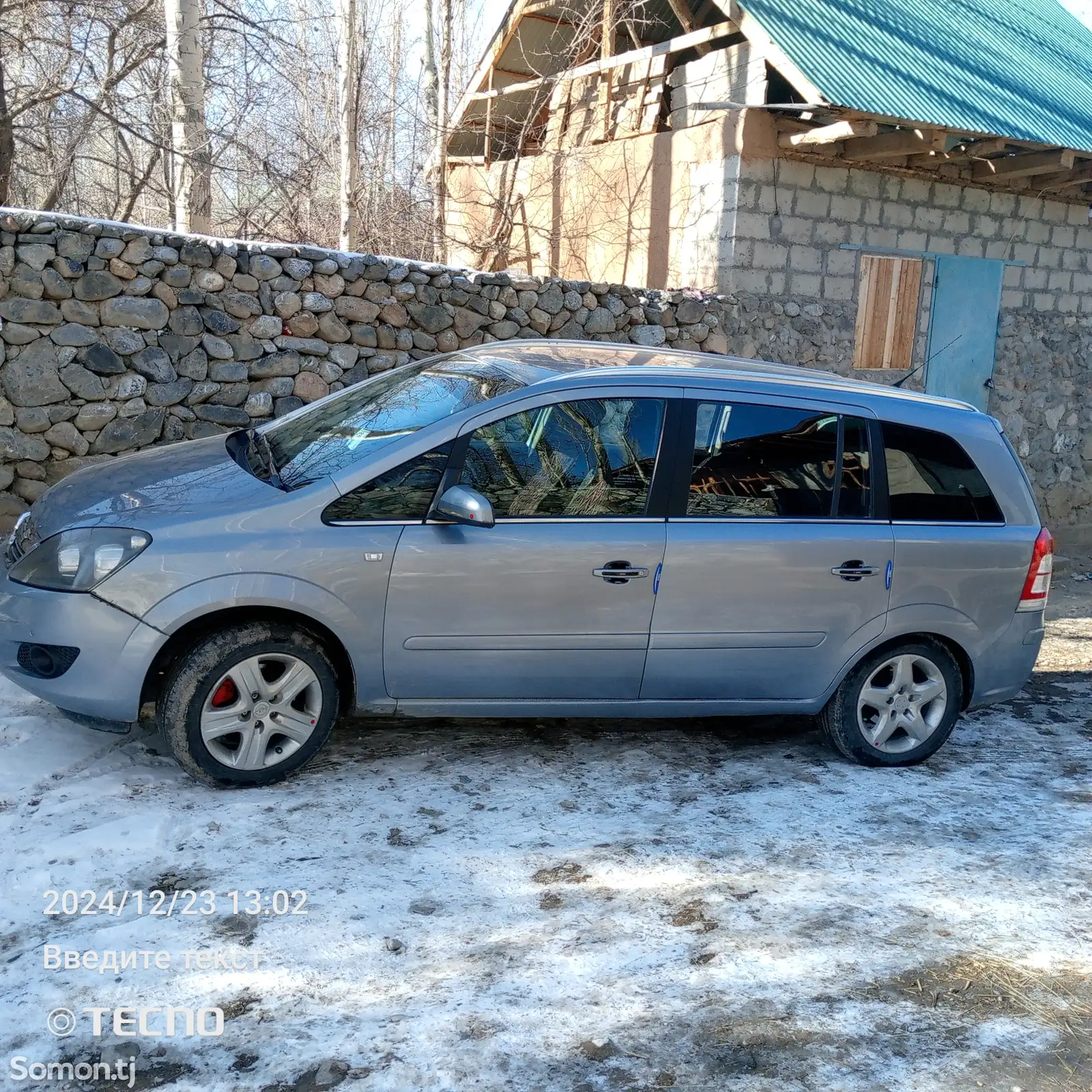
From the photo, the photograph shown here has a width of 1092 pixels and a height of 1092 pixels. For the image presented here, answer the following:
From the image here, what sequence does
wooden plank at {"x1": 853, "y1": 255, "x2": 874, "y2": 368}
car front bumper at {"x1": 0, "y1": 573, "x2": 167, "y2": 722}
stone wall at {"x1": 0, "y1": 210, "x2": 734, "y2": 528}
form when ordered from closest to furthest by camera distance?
1. car front bumper at {"x1": 0, "y1": 573, "x2": 167, "y2": 722}
2. stone wall at {"x1": 0, "y1": 210, "x2": 734, "y2": 528}
3. wooden plank at {"x1": 853, "y1": 255, "x2": 874, "y2": 368}

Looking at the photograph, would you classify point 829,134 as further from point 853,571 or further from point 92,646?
point 92,646

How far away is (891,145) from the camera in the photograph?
998 cm

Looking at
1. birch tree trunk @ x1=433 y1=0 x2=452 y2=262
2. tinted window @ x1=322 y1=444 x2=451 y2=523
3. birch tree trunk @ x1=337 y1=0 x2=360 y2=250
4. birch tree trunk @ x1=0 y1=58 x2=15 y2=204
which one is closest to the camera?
tinted window @ x1=322 y1=444 x2=451 y2=523

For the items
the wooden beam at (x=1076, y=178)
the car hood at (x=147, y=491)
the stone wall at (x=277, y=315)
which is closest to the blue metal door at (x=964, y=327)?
the stone wall at (x=277, y=315)

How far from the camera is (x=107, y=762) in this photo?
434 cm

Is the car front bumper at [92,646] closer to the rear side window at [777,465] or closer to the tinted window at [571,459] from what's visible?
the tinted window at [571,459]

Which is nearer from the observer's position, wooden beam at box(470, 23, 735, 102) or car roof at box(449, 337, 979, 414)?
car roof at box(449, 337, 979, 414)

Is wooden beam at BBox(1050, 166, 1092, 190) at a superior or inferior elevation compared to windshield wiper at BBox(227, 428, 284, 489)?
superior

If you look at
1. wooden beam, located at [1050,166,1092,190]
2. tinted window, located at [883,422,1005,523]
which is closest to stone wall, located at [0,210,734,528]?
tinted window, located at [883,422,1005,523]

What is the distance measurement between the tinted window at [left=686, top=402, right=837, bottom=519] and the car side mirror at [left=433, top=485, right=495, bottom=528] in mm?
922

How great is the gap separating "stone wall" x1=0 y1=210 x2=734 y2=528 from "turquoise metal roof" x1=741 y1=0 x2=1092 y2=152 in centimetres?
349

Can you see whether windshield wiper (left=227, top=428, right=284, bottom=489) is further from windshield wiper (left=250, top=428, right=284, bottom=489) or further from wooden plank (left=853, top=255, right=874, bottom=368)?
wooden plank (left=853, top=255, right=874, bottom=368)

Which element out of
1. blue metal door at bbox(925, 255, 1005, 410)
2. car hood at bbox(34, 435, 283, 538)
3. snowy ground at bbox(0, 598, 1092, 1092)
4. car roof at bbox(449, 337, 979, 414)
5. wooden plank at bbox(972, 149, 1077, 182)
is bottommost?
snowy ground at bbox(0, 598, 1092, 1092)

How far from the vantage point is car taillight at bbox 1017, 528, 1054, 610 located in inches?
198
